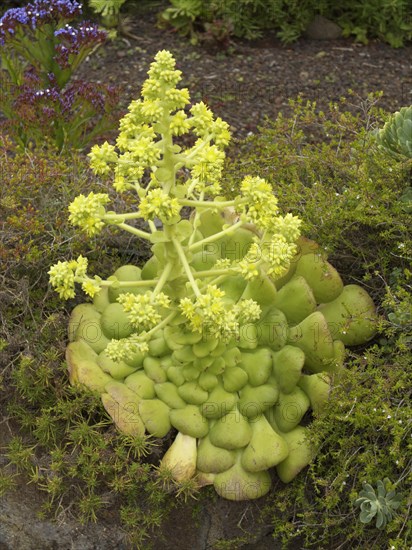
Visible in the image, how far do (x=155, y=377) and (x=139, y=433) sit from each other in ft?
0.74

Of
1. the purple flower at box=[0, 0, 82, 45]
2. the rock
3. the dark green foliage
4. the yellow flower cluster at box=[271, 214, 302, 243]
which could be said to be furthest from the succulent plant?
the rock

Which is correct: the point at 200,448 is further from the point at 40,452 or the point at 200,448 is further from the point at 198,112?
the point at 198,112

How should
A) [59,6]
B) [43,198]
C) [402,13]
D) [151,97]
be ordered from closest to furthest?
1. [151,97]
2. [43,198]
3. [59,6]
4. [402,13]

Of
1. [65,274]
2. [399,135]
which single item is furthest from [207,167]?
[399,135]

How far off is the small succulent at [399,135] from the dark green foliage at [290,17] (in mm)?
2991

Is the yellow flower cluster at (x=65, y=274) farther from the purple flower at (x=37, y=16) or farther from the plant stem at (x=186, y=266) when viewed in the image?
the purple flower at (x=37, y=16)

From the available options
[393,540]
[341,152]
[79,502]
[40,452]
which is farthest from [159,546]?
[341,152]

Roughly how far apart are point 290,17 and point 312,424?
4139 millimetres

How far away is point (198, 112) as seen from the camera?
263cm

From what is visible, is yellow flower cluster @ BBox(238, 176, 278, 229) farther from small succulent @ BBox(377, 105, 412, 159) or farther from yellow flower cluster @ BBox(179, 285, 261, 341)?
small succulent @ BBox(377, 105, 412, 159)

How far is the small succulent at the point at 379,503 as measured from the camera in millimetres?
2576

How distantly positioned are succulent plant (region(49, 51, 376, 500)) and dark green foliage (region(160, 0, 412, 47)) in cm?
332

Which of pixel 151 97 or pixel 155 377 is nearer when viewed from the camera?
pixel 151 97

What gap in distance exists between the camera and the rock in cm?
612
